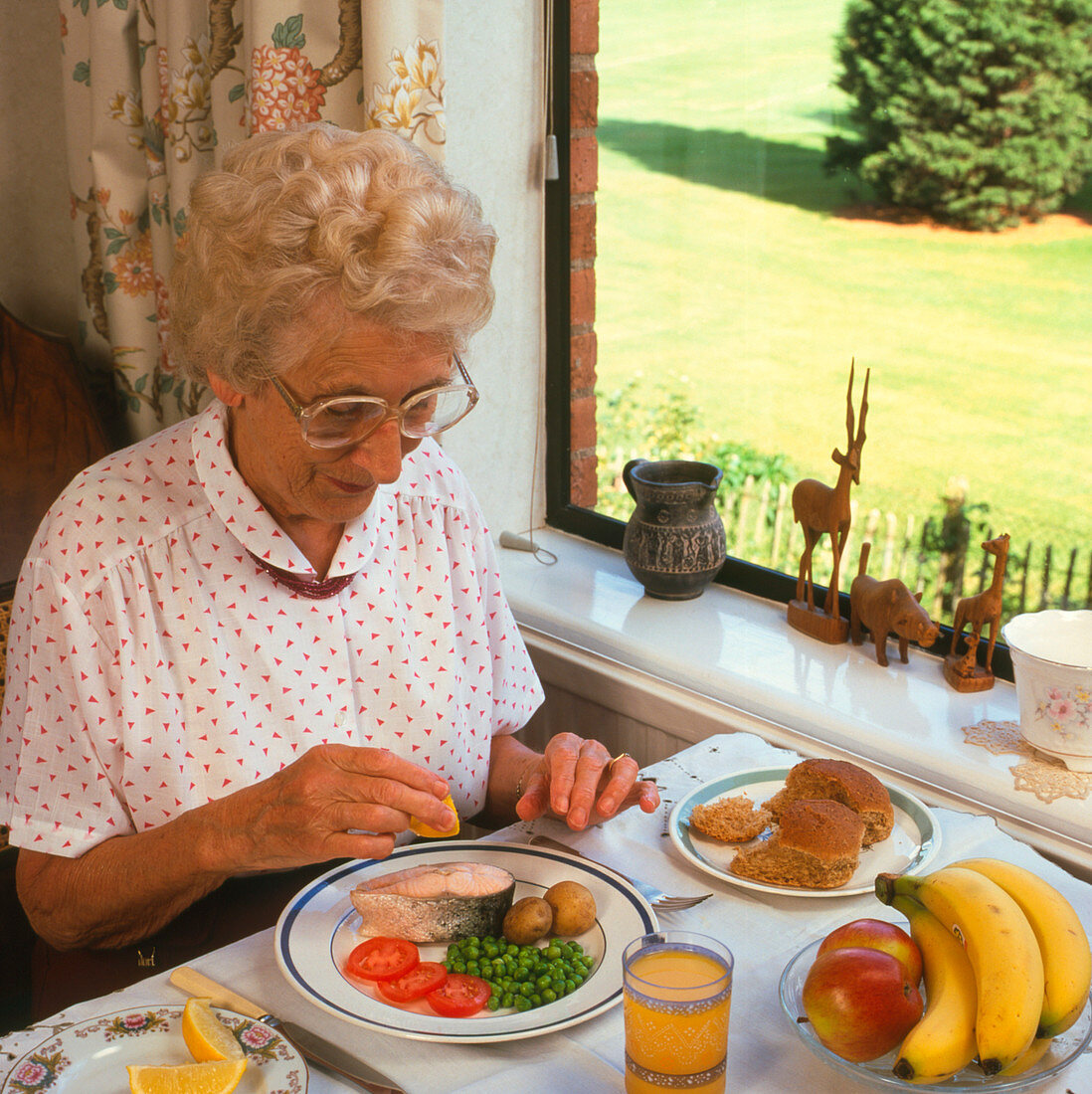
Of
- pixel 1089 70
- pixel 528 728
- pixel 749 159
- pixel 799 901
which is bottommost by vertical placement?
pixel 528 728

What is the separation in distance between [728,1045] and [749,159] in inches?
58.8

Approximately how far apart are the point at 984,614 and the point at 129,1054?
48.6 inches

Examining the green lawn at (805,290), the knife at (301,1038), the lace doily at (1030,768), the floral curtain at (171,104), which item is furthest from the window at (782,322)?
the knife at (301,1038)

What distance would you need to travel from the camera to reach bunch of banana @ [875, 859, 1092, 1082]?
36.7 inches

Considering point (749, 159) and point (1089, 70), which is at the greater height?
point (1089, 70)

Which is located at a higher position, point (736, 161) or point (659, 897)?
point (736, 161)

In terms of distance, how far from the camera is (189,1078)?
922mm

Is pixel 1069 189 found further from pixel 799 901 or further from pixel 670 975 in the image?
pixel 670 975

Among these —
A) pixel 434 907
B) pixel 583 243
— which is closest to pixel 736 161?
pixel 583 243

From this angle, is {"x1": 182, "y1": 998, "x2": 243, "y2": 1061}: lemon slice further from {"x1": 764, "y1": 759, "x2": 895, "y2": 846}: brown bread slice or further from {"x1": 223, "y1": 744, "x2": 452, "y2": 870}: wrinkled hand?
{"x1": 764, "y1": 759, "x2": 895, "y2": 846}: brown bread slice

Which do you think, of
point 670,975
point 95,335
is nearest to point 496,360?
point 95,335

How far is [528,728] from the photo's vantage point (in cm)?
218

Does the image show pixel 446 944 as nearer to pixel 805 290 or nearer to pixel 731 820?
pixel 731 820

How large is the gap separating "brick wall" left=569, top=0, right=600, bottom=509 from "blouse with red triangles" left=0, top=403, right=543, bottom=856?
887 mm
